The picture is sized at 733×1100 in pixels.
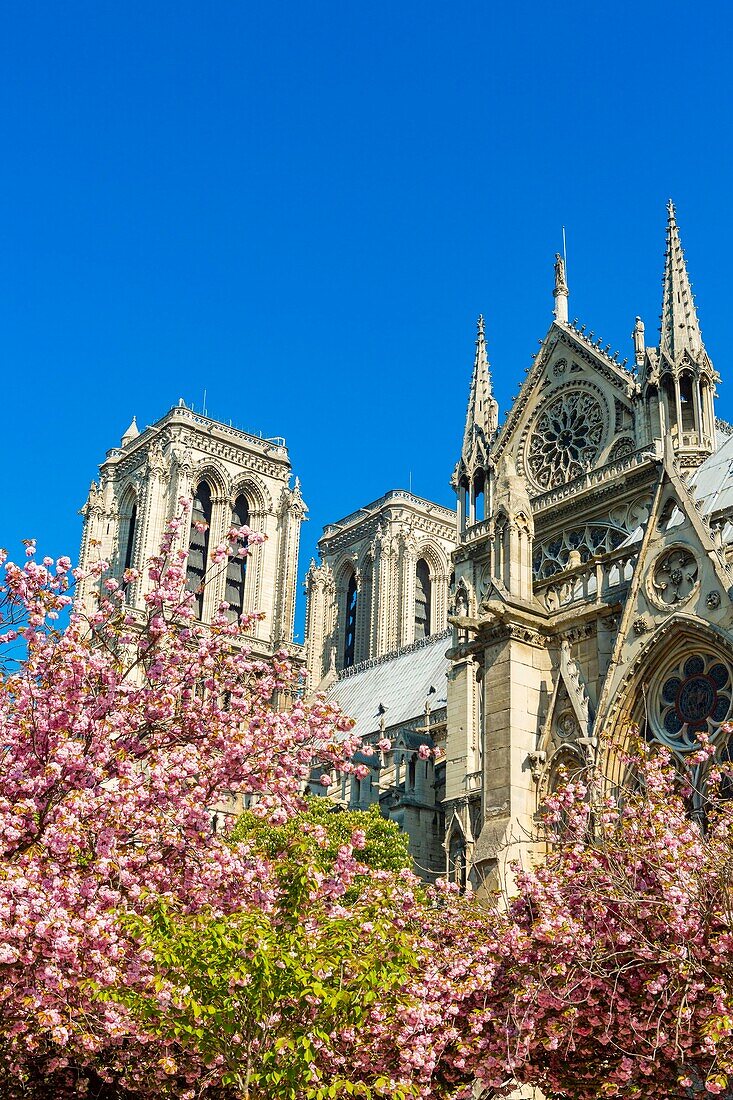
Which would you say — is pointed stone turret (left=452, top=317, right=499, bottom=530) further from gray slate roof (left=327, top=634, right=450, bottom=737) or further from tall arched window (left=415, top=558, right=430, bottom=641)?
tall arched window (left=415, top=558, right=430, bottom=641)

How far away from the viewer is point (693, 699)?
2153 centimetres

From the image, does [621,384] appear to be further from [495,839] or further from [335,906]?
[335,906]

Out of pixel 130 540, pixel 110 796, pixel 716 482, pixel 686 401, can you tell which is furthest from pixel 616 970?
pixel 130 540

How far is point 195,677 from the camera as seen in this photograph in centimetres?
1903

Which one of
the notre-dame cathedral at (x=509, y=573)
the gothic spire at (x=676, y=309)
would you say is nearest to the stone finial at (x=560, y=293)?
the notre-dame cathedral at (x=509, y=573)

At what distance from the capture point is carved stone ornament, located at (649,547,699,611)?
21.7 meters

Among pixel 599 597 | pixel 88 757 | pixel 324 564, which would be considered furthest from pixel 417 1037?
pixel 324 564

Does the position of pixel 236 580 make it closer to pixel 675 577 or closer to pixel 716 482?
pixel 716 482

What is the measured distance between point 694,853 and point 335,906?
4727 millimetres

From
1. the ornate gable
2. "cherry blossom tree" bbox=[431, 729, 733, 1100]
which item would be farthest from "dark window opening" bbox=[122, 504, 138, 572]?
"cherry blossom tree" bbox=[431, 729, 733, 1100]

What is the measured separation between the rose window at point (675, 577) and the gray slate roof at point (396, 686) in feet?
130

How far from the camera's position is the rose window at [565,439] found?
48.4 metres

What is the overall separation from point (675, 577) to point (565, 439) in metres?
28.4

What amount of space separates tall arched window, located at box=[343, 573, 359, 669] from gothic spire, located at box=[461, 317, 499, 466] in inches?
1330
